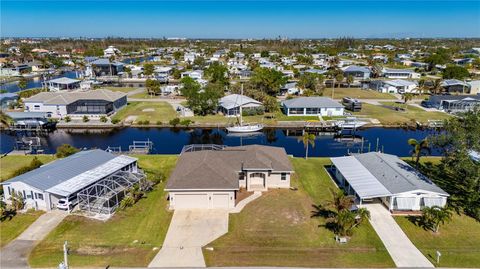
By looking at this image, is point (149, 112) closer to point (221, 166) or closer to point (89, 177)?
point (89, 177)

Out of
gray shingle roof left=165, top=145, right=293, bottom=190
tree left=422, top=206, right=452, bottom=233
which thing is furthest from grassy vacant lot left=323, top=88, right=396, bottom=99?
tree left=422, top=206, right=452, bottom=233

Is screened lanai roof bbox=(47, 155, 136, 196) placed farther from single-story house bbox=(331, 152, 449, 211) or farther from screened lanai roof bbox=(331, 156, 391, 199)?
single-story house bbox=(331, 152, 449, 211)

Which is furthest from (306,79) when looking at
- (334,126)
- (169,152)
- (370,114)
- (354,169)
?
(354,169)

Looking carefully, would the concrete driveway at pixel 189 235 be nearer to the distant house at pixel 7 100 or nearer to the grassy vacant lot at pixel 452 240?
the grassy vacant lot at pixel 452 240

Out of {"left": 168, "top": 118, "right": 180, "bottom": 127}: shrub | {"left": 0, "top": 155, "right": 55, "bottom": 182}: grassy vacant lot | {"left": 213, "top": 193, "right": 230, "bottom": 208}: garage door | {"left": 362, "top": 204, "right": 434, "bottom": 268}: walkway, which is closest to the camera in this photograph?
{"left": 362, "top": 204, "right": 434, "bottom": 268}: walkway

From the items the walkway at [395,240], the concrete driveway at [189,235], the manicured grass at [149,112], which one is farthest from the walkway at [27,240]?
the manicured grass at [149,112]

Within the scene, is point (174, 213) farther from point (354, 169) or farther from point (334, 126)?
point (334, 126)
